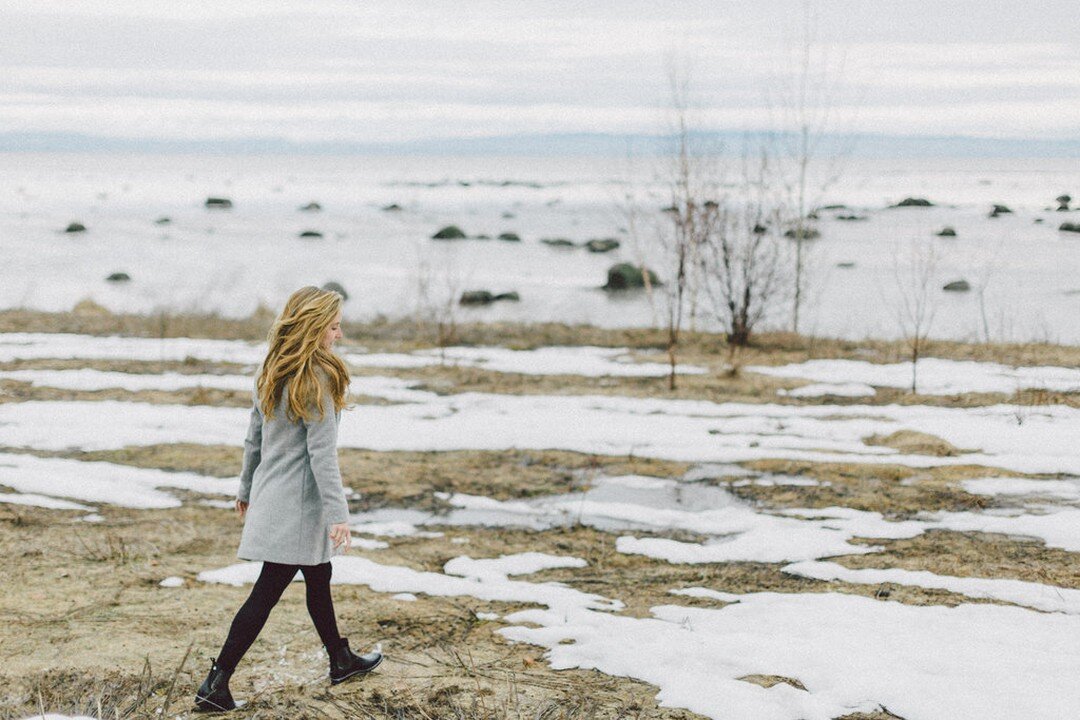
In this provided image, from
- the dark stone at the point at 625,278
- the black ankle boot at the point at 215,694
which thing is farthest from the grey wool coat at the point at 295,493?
the dark stone at the point at 625,278

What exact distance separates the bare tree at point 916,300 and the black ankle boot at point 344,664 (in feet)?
26.6

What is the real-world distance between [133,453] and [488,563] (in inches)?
159

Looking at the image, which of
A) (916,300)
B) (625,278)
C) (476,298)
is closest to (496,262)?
(625,278)

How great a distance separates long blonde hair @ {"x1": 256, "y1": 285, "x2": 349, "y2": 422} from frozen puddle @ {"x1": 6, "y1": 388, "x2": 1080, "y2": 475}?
502 cm

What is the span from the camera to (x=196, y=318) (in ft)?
55.3

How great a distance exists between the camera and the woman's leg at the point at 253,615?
3.69 metres

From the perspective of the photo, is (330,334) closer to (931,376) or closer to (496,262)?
(931,376)

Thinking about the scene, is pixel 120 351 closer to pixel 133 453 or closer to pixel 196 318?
pixel 196 318

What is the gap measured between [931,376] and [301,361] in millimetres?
9522

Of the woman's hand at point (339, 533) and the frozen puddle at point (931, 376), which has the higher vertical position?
the frozen puddle at point (931, 376)

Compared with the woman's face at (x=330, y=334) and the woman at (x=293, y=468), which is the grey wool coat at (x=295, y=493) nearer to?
the woman at (x=293, y=468)

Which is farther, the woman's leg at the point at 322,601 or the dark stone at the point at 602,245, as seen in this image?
the dark stone at the point at 602,245

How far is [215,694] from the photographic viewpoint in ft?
12.1

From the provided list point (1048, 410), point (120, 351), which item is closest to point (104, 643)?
point (1048, 410)
